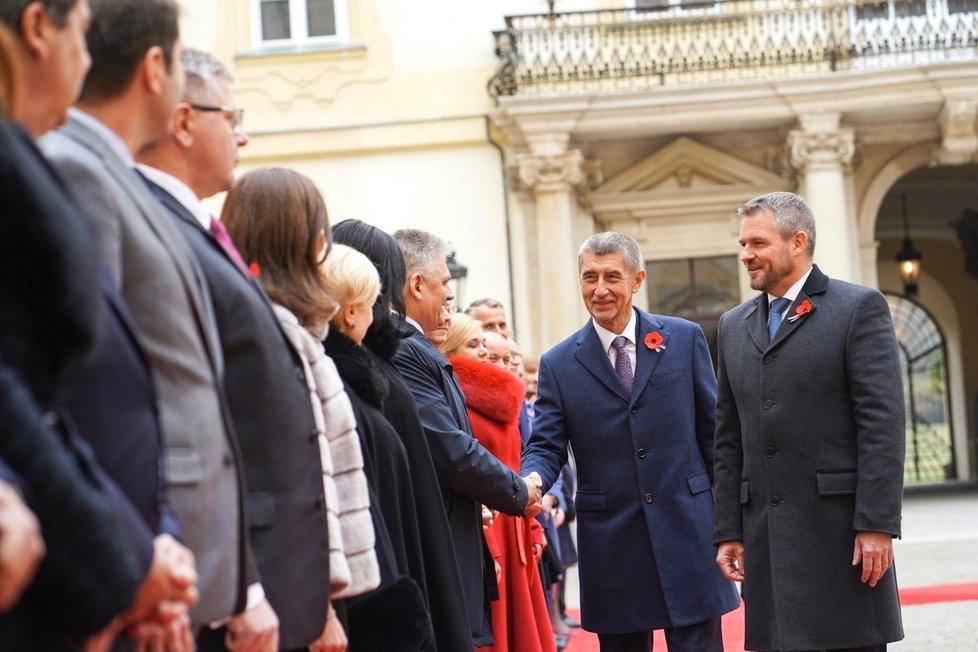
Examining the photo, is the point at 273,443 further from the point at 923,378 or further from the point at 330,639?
the point at 923,378

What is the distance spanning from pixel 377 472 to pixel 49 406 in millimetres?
2289

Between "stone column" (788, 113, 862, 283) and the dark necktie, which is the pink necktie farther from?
"stone column" (788, 113, 862, 283)

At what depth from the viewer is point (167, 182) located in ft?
10.8

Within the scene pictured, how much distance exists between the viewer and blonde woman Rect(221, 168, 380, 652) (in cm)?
371

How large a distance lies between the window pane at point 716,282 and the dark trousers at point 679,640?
13.4m

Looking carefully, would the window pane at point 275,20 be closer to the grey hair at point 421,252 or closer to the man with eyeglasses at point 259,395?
the grey hair at point 421,252

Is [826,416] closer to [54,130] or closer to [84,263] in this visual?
[54,130]

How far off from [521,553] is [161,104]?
3.88 meters

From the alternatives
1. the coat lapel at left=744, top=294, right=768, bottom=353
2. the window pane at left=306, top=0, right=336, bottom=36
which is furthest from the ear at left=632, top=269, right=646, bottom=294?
the window pane at left=306, top=0, right=336, bottom=36

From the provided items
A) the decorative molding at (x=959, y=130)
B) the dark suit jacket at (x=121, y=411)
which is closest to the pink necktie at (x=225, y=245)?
the dark suit jacket at (x=121, y=411)

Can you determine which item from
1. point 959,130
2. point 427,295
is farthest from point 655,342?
point 959,130

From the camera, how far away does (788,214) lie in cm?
555

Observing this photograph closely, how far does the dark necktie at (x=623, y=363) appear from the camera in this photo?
20.6 feet

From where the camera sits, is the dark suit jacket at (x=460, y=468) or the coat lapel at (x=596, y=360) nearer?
the dark suit jacket at (x=460, y=468)
